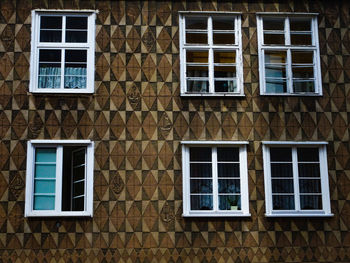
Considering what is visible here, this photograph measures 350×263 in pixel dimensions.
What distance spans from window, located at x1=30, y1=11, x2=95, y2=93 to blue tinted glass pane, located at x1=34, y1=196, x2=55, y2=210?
9.30 feet

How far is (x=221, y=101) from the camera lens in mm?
15555

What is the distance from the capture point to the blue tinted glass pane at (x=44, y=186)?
14.8 meters

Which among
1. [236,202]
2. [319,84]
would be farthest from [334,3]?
[236,202]

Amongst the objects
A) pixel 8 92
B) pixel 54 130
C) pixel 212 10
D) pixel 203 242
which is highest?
pixel 212 10

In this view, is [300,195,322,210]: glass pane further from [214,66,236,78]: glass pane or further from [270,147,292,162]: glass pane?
[214,66,236,78]: glass pane

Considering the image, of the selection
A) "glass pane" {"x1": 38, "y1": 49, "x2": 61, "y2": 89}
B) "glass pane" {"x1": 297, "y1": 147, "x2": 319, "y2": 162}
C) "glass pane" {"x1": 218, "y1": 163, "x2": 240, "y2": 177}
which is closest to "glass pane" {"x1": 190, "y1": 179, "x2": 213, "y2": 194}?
"glass pane" {"x1": 218, "y1": 163, "x2": 240, "y2": 177}

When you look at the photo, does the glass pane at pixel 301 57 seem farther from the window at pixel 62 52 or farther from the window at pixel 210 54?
the window at pixel 62 52

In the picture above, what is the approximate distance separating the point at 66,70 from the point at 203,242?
584 centimetres

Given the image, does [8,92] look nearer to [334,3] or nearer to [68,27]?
[68,27]

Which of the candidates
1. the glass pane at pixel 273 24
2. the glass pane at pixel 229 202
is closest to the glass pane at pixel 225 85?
the glass pane at pixel 273 24

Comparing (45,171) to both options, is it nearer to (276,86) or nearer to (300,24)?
(276,86)

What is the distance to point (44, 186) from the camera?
14.9 metres

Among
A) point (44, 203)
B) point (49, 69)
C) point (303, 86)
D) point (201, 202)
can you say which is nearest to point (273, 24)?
point (303, 86)

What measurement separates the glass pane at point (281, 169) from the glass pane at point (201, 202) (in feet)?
6.00
